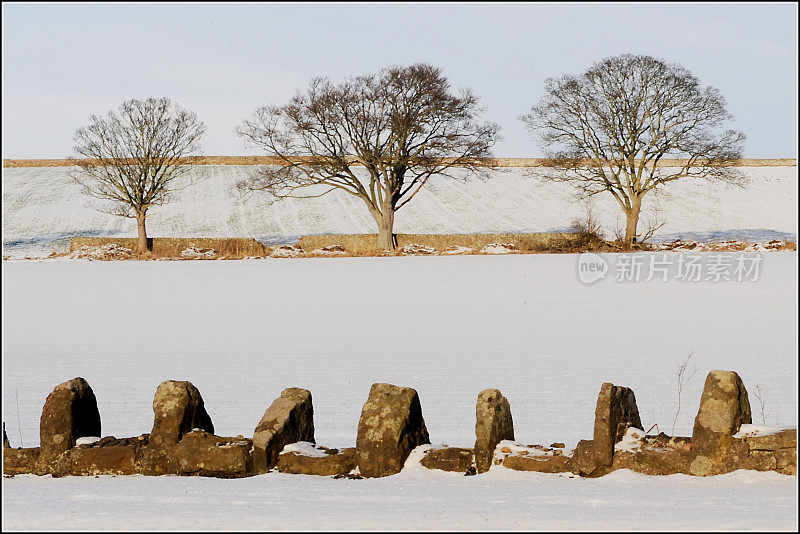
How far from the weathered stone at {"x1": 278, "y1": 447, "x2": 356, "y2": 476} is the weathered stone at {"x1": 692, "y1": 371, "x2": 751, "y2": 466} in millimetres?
2874

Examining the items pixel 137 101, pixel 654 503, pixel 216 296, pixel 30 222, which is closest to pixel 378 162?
pixel 137 101

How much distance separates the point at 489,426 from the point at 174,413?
2846mm

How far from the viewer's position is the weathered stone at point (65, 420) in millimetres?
8539

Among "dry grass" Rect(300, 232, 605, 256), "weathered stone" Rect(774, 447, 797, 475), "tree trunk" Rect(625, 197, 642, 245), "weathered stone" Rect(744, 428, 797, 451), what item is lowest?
"weathered stone" Rect(774, 447, 797, 475)

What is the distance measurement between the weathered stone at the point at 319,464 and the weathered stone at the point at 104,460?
1413 mm

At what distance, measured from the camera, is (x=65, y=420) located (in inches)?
337

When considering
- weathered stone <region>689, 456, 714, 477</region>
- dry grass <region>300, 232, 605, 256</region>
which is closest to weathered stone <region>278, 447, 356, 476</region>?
weathered stone <region>689, 456, 714, 477</region>

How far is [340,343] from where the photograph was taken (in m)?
15.1

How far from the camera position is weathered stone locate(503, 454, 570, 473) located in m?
7.64

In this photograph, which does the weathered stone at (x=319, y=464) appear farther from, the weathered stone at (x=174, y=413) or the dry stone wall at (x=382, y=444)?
the weathered stone at (x=174, y=413)

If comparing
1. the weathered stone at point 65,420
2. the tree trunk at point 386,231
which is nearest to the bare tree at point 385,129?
the tree trunk at point 386,231

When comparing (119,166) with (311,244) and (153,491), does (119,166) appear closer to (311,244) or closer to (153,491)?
(311,244)

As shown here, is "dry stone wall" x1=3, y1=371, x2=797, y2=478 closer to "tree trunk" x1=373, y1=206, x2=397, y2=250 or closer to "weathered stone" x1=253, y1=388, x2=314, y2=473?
"weathered stone" x1=253, y1=388, x2=314, y2=473

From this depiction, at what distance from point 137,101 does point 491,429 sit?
43821mm
